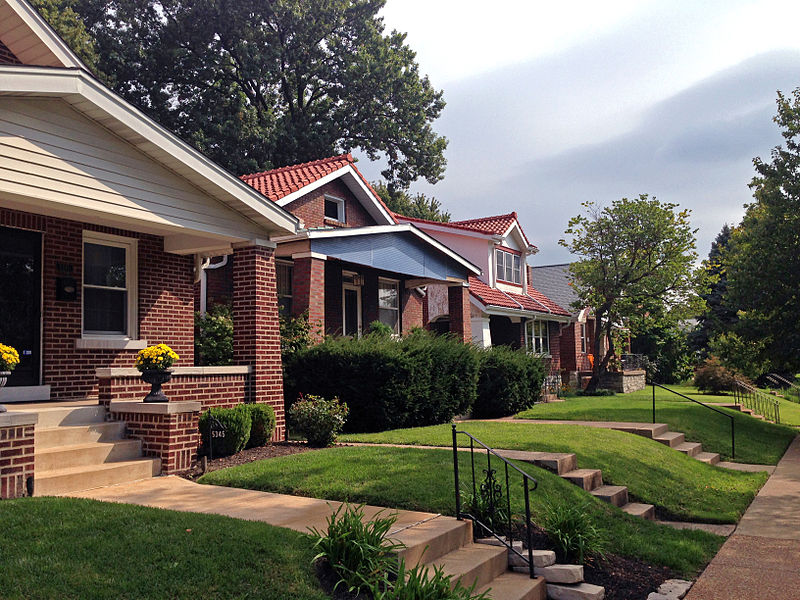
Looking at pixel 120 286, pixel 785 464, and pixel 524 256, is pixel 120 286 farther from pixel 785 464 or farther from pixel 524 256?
pixel 524 256

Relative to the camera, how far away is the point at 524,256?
30812 millimetres

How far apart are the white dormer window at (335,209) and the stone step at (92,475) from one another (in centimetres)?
1196

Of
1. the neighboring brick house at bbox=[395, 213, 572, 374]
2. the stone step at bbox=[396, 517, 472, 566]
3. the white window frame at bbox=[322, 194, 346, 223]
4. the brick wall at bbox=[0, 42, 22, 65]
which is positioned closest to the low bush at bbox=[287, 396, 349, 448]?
the stone step at bbox=[396, 517, 472, 566]

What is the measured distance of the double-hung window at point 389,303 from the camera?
20.2 metres

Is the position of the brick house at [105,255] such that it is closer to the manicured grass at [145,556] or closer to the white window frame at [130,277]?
the white window frame at [130,277]

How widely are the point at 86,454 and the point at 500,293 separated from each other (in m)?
21.2

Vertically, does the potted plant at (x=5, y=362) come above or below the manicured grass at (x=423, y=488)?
above

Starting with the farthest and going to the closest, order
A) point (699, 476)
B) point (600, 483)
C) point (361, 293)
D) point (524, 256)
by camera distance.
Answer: point (524, 256)
point (361, 293)
point (699, 476)
point (600, 483)

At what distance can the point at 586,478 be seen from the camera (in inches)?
349

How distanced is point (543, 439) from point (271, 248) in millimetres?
5492

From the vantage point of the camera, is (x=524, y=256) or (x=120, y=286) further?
(x=524, y=256)

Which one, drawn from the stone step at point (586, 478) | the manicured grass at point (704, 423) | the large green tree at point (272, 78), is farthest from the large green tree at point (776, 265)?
the large green tree at point (272, 78)

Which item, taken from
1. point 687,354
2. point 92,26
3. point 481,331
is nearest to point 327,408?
point 481,331

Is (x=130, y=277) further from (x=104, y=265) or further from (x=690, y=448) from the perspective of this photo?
(x=690, y=448)
